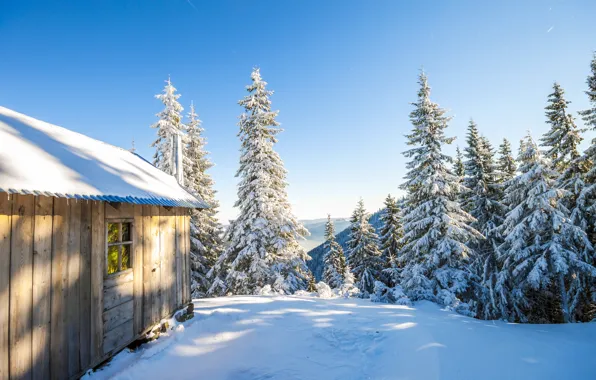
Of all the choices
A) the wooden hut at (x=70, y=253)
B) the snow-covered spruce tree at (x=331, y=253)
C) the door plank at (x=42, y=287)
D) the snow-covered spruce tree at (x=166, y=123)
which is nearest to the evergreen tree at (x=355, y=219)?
the snow-covered spruce tree at (x=331, y=253)

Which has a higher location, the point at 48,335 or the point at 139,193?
the point at 139,193

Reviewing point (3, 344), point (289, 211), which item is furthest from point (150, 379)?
point (289, 211)

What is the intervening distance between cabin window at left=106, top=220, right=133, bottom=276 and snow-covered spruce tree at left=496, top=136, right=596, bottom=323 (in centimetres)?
1717

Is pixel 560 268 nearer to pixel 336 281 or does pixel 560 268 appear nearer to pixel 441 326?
pixel 441 326

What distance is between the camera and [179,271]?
7.95m

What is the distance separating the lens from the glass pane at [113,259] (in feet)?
18.4

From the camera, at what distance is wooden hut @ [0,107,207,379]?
3643mm

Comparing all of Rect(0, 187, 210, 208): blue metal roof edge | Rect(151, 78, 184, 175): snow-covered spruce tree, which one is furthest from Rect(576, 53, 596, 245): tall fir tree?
Rect(151, 78, 184, 175): snow-covered spruce tree

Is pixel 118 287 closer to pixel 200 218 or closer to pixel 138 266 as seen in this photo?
pixel 138 266

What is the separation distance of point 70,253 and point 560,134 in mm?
22429

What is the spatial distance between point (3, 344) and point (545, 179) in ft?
64.9

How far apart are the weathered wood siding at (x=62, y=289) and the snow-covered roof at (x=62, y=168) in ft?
1.45

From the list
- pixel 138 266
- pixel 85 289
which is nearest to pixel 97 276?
pixel 85 289

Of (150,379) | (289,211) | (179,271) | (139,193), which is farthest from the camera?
(289,211)
